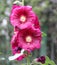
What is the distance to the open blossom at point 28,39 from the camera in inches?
74.7

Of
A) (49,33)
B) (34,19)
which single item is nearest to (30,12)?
(34,19)

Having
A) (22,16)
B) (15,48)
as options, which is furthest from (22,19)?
(15,48)

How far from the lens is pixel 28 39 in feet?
6.30

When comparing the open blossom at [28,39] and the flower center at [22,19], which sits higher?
the flower center at [22,19]

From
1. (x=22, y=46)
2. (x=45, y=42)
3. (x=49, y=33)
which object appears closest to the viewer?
(x=22, y=46)

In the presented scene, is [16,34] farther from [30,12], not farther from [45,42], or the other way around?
[45,42]

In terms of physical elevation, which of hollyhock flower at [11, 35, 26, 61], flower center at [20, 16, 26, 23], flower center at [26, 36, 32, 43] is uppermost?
flower center at [20, 16, 26, 23]

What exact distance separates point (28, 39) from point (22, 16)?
0.46 feet

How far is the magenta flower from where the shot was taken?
1.91 metres

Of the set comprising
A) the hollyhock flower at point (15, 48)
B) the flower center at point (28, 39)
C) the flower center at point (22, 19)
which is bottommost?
the hollyhock flower at point (15, 48)

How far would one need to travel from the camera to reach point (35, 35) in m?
1.93

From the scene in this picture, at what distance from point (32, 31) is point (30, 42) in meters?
0.06

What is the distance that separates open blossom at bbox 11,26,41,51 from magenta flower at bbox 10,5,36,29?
1.4 inches

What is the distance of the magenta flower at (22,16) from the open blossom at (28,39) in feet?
0.12
